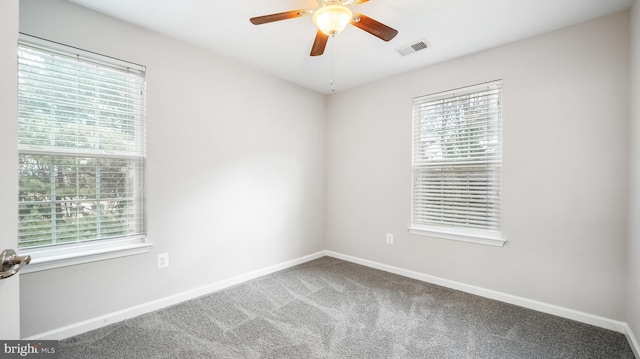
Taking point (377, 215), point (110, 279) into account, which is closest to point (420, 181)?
point (377, 215)

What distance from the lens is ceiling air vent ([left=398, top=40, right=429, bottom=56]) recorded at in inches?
99.7

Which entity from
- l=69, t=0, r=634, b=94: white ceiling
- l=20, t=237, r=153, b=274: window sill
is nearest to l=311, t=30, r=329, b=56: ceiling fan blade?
l=69, t=0, r=634, b=94: white ceiling

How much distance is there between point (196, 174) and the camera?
105 inches

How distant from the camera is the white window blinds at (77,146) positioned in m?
1.86

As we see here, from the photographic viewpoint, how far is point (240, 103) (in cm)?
304

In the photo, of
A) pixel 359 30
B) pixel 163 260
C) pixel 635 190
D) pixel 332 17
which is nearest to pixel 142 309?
pixel 163 260

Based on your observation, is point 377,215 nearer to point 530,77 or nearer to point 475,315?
point 475,315

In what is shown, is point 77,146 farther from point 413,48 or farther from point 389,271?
point 389,271

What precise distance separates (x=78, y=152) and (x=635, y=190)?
402 cm

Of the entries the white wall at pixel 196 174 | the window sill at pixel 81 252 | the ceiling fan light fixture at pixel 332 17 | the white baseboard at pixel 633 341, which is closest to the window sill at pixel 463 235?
the white baseboard at pixel 633 341

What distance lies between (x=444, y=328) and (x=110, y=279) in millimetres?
2684

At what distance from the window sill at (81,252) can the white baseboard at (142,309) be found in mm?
458

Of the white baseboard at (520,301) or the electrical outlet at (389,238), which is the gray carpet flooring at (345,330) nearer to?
the white baseboard at (520,301)

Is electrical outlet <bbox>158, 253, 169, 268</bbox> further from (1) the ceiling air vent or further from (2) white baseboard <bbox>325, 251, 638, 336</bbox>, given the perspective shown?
(1) the ceiling air vent
